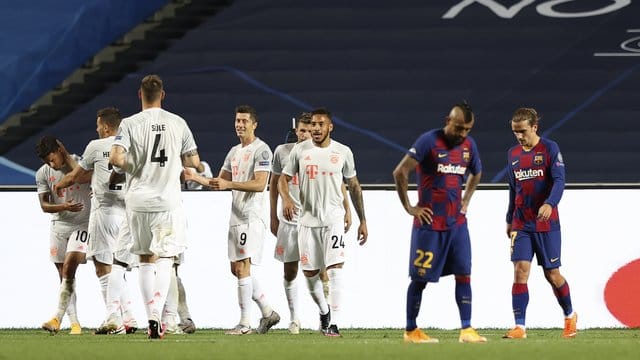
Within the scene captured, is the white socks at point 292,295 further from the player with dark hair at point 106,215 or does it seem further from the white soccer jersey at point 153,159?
the white soccer jersey at point 153,159

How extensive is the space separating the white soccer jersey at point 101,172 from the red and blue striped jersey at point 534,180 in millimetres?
3607

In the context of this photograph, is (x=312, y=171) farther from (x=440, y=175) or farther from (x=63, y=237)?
(x=63, y=237)

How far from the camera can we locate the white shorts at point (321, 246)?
11.9 meters

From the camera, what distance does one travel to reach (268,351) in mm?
9023

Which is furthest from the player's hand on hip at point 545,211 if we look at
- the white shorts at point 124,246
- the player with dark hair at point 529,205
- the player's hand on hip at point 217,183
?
the white shorts at point 124,246

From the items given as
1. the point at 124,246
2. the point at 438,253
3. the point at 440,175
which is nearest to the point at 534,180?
the point at 440,175

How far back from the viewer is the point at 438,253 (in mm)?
10305

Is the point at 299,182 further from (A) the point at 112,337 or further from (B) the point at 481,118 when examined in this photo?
(B) the point at 481,118

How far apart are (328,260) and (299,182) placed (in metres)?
0.78

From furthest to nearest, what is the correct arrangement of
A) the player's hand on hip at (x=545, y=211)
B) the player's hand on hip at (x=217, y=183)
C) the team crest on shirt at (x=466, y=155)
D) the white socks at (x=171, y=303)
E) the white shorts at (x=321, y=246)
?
the white shorts at (x=321, y=246) < the white socks at (x=171, y=303) < the player's hand on hip at (x=545, y=211) < the player's hand on hip at (x=217, y=183) < the team crest on shirt at (x=466, y=155)

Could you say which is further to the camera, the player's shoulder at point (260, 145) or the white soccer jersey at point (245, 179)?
Result: the white soccer jersey at point (245, 179)

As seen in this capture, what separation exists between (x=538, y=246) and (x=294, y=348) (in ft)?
9.92

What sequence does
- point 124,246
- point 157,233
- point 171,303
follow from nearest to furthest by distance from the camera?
point 157,233 → point 171,303 → point 124,246

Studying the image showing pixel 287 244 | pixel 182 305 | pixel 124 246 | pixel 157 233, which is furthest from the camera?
pixel 182 305
